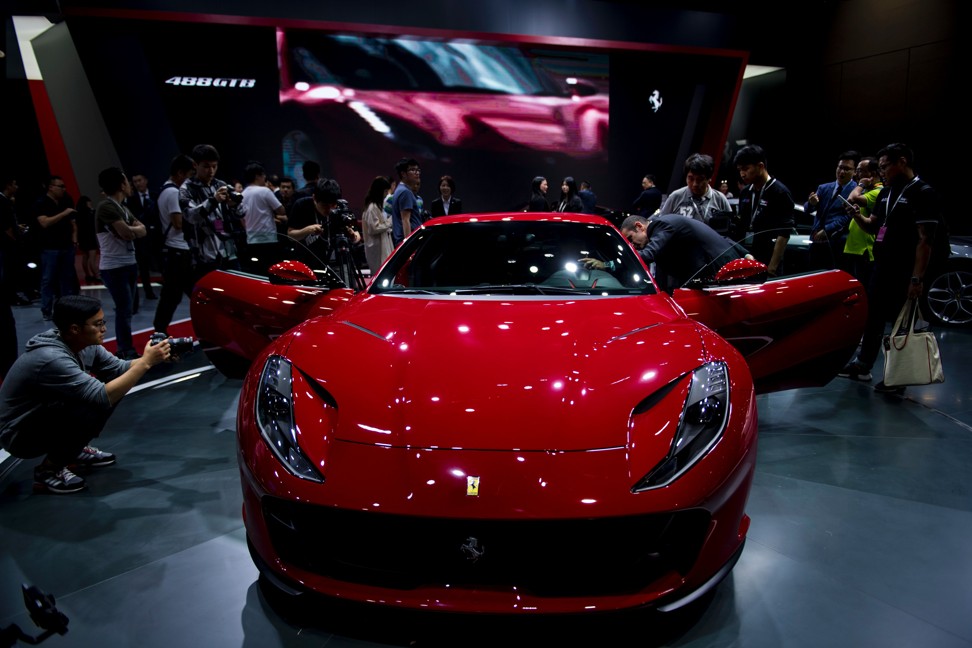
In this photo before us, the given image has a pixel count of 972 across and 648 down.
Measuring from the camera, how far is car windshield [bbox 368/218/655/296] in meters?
2.51

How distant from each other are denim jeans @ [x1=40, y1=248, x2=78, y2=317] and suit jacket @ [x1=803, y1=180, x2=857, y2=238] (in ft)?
23.3

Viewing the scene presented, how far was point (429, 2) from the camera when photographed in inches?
434

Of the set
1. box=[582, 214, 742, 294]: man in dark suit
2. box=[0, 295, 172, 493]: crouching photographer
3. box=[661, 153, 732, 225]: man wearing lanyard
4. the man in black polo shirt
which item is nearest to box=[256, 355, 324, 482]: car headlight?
box=[0, 295, 172, 493]: crouching photographer

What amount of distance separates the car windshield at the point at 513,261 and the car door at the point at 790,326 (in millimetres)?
365

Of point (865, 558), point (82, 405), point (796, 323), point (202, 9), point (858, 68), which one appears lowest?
point (865, 558)

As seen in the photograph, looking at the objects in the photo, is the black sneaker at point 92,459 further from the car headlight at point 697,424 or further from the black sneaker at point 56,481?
the car headlight at point 697,424

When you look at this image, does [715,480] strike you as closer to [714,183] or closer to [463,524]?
[463,524]

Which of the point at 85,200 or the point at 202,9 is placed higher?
the point at 202,9

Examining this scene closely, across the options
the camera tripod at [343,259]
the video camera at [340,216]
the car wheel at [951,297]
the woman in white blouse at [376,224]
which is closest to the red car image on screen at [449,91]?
the woman in white blouse at [376,224]

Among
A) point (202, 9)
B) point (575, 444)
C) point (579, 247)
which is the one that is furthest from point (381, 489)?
point (202, 9)

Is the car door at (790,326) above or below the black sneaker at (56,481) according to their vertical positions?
above

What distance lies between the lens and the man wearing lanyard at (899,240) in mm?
3750

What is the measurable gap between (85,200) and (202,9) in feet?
12.0

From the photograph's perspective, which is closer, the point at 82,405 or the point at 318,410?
the point at 318,410
